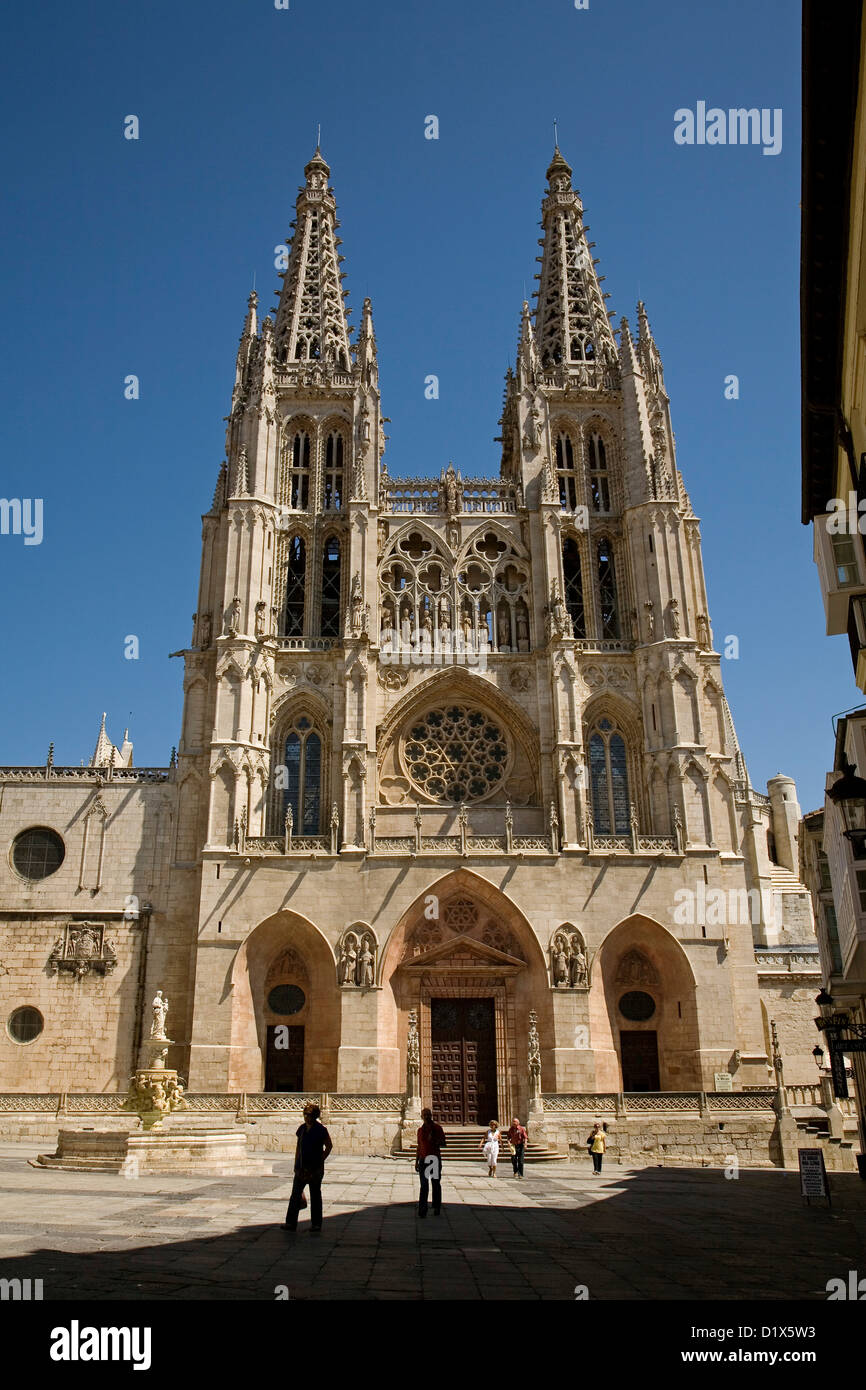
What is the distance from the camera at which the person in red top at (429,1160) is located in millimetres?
11977

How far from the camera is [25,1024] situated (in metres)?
29.5

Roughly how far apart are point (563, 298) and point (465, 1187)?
35286 millimetres

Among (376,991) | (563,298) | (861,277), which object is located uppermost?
(563,298)

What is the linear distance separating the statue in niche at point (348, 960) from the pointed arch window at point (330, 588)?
37.0 ft

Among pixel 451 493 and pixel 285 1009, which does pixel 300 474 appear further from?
pixel 285 1009

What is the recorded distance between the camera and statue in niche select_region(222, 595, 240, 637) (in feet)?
107

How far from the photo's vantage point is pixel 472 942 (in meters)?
29.3

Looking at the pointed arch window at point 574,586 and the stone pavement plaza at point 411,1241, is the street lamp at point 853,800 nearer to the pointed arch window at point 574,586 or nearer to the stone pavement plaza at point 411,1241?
the stone pavement plaza at point 411,1241

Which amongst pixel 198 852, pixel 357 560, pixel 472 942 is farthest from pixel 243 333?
pixel 472 942

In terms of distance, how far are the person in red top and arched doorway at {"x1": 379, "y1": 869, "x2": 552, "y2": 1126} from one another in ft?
54.3

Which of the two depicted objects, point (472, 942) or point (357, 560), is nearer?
point (472, 942)

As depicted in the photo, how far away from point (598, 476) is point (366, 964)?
20151 millimetres

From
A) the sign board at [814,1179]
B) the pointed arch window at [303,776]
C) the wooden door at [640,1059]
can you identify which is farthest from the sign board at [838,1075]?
the pointed arch window at [303,776]
